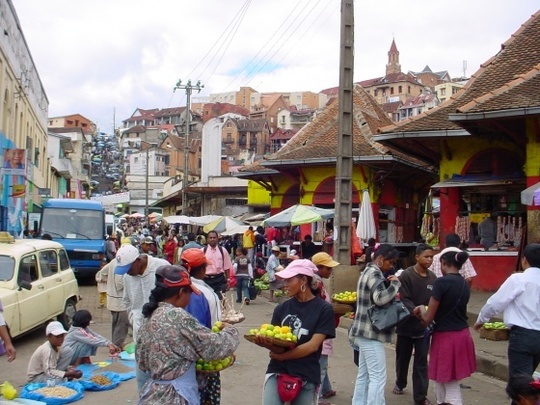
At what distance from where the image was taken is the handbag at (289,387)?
486 centimetres

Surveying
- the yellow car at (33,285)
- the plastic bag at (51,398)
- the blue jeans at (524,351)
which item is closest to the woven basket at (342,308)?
the blue jeans at (524,351)

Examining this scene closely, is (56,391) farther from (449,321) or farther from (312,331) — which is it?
(449,321)

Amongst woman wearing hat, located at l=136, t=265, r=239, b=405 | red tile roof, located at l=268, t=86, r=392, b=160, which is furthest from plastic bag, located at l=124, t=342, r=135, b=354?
red tile roof, located at l=268, t=86, r=392, b=160

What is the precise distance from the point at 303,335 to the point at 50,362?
173 inches

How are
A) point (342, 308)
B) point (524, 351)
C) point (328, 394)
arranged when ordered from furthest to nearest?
point (328, 394)
point (342, 308)
point (524, 351)

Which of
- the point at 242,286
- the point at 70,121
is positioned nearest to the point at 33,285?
the point at 242,286

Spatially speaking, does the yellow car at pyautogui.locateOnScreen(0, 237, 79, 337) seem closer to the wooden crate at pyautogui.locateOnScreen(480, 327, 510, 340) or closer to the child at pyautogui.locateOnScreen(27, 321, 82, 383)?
the child at pyautogui.locateOnScreen(27, 321, 82, 383)

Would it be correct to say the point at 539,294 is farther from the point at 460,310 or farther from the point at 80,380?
the point at 80,380

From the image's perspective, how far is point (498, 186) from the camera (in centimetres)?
1620

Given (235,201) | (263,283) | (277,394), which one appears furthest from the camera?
(235,201)

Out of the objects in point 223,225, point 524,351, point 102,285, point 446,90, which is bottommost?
point 102,285

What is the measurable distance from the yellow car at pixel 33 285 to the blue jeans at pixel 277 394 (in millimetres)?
6180

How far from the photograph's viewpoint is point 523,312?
19.5ft

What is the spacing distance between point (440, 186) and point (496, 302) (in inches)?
420
